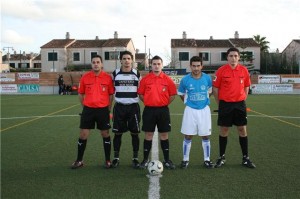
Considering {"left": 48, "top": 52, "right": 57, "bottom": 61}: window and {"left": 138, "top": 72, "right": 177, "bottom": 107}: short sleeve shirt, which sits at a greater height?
{"left": 48, "top": 52, "right": 57, "bottom": 61}: window

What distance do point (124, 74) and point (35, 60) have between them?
89.7 metres

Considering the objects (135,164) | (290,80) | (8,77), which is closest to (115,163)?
(135,164)

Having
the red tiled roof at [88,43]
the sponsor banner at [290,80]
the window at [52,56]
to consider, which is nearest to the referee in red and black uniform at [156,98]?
the sponsor banner at [290,80]

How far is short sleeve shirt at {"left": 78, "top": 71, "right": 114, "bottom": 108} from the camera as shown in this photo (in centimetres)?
563

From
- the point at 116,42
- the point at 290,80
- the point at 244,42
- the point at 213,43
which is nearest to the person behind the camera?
the point at 290,80

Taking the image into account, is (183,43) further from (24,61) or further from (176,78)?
(24,61)

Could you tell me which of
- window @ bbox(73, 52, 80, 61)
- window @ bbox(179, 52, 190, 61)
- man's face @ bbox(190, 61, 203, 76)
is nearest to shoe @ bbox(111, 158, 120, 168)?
man's face @ bbox(190, 61, 203, 76)

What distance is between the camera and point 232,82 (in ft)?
18.6

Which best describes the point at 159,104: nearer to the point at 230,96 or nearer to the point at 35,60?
the point at 230,96

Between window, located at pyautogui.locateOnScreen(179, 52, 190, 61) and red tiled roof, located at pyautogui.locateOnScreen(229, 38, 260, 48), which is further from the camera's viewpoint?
red tiled roof, located at pyautogui.locateOnScreen(229, 38, 260, 48)

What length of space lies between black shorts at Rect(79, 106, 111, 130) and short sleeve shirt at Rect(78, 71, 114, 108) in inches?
2.8

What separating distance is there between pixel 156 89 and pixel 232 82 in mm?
1255

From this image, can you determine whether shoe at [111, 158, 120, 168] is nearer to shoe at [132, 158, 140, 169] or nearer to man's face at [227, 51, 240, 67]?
shoe at [132, 158, 140, 169]

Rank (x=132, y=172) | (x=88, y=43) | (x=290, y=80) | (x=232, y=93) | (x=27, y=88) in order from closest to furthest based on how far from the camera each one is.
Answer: (x=132, y=172) → (x=232, y=93) → (x=290, y=80) → (x=27, y=88) → (x=88, y=43)
